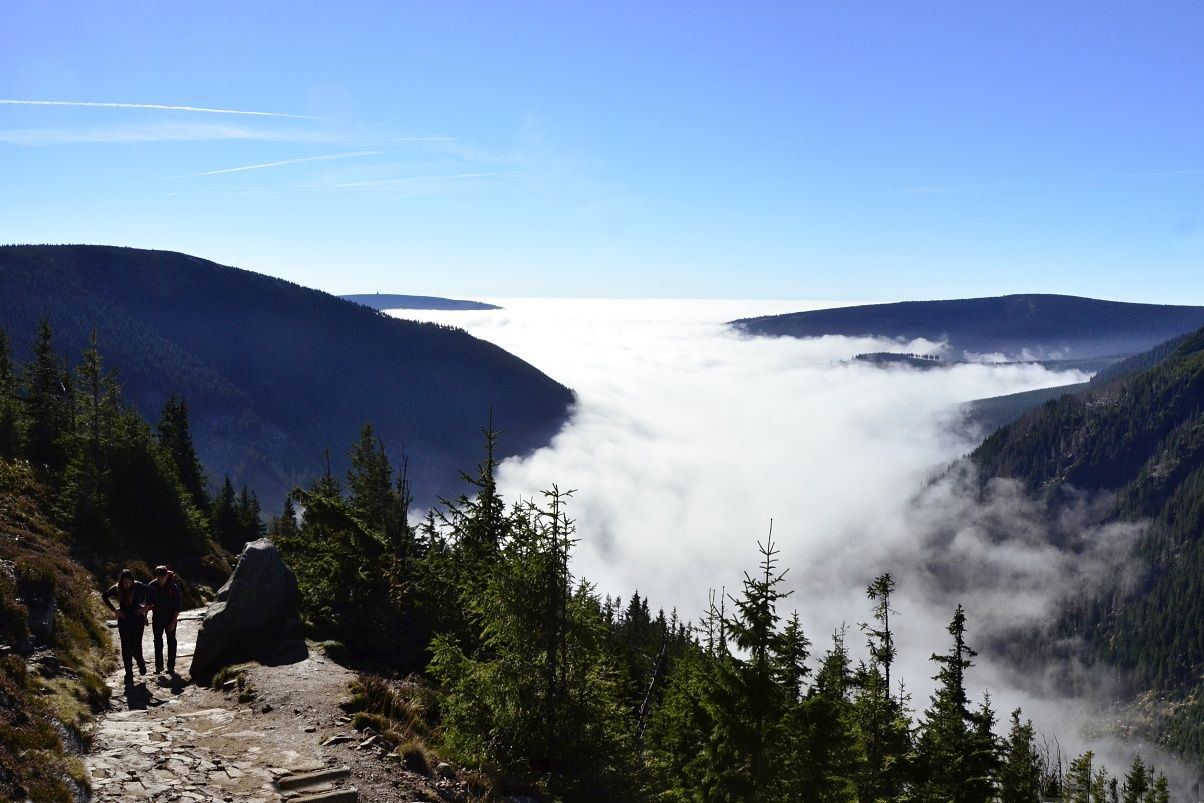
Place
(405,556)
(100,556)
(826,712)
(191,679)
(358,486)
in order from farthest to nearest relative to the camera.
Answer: (358,486) → (100,556) → (405,556) → (826,712) → (191,679)

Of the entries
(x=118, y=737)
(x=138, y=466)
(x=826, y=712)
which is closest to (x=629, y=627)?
(x=138, y=466)

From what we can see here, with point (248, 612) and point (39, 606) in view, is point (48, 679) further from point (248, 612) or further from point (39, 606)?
point (248, 612)

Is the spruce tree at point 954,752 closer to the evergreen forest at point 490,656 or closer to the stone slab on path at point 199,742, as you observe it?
the evergreen forest at point 490,656

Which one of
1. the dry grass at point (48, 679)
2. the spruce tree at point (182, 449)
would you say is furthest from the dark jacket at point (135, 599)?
the spruce tree at point (182, 449)

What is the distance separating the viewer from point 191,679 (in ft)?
61.9

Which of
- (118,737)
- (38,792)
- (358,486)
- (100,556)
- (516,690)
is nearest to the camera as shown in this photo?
(38,792)

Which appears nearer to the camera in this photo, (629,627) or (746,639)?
(746,639)

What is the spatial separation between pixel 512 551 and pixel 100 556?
23.2 meters

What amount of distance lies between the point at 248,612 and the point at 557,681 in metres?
10.2

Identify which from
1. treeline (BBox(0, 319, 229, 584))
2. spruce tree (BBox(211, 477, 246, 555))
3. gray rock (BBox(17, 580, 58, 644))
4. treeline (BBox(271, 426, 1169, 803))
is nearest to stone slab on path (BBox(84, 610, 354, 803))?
treeline (BBox(271, 426, 1169, 803))

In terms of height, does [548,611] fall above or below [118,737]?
above

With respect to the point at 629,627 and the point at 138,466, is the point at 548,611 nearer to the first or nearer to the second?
the point at 138,466

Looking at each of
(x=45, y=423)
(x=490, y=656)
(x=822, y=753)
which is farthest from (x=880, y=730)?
(x=45, y=423)

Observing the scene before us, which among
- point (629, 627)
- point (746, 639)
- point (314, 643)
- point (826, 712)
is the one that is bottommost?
point (629, 627)
